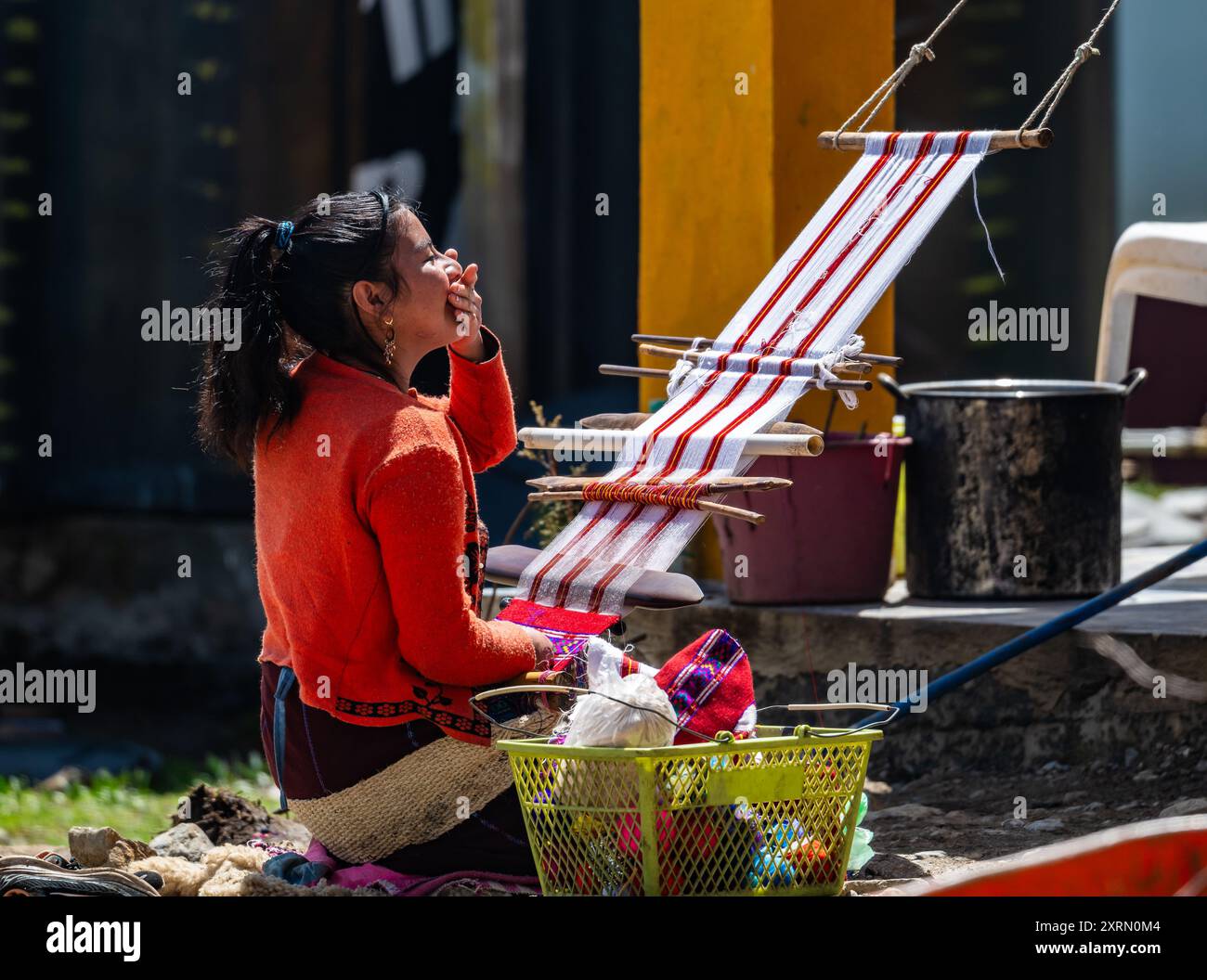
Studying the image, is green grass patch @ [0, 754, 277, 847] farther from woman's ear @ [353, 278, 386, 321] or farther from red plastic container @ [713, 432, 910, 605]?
woman's ear @ [353, 278, 386, 321]

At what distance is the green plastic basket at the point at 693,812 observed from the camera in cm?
296

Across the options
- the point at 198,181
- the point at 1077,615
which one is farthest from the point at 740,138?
the point at 198,181

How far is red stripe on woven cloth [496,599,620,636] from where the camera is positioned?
10.9 ft

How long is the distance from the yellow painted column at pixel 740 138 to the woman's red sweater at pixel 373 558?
2457mm

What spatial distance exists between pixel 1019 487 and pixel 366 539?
2.56 meters

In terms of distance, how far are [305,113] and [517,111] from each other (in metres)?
1.18

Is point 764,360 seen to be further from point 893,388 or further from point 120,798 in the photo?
point 120,798

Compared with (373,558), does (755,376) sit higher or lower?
higher

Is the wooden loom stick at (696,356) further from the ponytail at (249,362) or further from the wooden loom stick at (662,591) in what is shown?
the ponytail at (249,362)

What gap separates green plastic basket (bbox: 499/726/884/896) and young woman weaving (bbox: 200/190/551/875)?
22 centimetres

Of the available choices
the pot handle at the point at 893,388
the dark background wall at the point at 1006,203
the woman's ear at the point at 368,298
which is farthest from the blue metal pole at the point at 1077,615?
A: the dark background wall at the point at 1006,203

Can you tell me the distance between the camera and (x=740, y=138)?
5520 millimetres

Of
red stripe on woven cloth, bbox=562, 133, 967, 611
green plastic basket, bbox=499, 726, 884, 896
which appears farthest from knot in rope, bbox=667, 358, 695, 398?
green plastic basket, bbox=499, 726, 884, 896
